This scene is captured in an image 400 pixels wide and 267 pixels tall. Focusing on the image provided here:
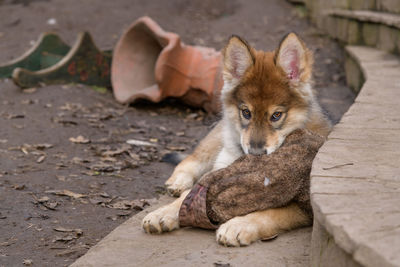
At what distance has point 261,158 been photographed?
3.49 meters

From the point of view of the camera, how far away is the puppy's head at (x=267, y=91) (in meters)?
3.73

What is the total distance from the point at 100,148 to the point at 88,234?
2.05 metres

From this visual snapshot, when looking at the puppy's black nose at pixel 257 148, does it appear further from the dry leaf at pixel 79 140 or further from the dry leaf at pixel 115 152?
the dry leaf at pixel 79 140

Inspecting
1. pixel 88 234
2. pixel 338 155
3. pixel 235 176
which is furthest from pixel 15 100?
pixel 338 155

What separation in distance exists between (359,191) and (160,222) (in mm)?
1379

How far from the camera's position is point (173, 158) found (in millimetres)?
5527

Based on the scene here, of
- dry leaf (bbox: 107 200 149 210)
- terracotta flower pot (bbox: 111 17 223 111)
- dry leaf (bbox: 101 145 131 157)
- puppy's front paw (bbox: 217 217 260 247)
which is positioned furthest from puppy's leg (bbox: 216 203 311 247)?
terracotta flower pot (bbox: 111 17 223 111)

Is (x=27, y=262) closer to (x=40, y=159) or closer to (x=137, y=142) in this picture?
(x=40, y=159)

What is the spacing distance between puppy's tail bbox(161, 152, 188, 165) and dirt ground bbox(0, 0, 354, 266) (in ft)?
0.21

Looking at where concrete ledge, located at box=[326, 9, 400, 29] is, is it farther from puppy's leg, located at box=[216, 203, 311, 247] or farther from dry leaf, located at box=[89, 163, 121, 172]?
puppy's leg, located at box=[216, 203, 311, 247]

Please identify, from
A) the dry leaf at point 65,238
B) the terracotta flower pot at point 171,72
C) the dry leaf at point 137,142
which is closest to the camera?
the dry leaf at point 65,238

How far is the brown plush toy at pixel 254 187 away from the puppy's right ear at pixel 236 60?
70 cm

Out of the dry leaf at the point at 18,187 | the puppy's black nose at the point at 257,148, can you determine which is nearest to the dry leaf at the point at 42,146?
the dry leaf at the point at 18,187

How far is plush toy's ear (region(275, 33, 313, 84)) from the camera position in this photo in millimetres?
3893
